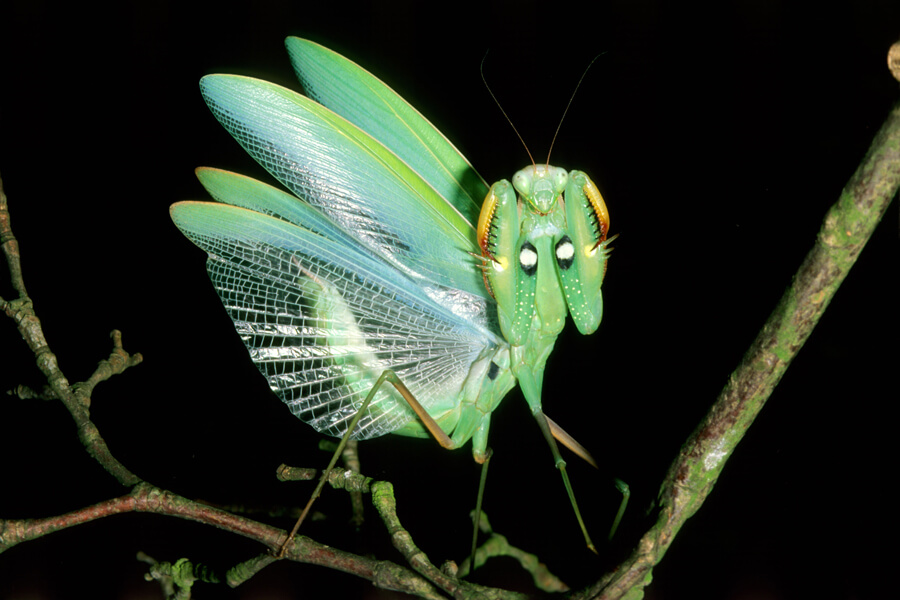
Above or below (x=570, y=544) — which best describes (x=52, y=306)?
below

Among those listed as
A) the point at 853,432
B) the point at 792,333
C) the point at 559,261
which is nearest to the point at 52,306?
the point at 559,261

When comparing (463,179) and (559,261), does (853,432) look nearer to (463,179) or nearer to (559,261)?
(559,261)

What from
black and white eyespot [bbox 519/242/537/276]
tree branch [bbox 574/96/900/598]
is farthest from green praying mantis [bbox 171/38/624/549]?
tree branch [bbox 574/96/900/598]

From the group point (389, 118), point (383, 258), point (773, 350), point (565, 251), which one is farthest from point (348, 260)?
point (773, 350)

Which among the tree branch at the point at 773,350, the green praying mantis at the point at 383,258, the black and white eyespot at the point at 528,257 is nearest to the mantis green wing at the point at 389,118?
the green praying mantis at the point at 383,258

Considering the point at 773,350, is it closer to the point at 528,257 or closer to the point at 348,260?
the point at 528,257

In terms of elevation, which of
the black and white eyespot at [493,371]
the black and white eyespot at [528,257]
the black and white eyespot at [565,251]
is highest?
the black and white eyespot at [565,251]

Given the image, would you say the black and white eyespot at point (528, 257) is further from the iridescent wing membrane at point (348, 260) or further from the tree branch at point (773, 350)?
the tree branch at point (773, 350)

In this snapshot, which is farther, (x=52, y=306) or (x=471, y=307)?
(x=52, y=306)
